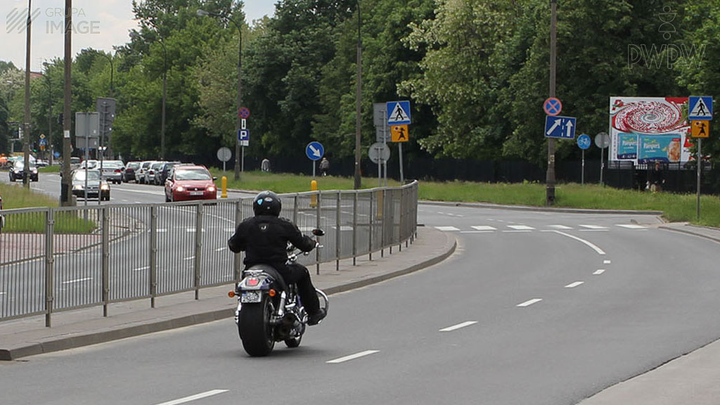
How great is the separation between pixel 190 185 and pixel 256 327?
37958 millimetres

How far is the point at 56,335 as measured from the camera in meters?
11.9

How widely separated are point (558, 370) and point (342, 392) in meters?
2.18

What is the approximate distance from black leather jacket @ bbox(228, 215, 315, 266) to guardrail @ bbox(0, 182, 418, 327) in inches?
99.6

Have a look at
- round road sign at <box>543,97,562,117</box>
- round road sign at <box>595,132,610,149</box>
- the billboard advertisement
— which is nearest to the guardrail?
round road sign at <box>543,97,562,117</box>

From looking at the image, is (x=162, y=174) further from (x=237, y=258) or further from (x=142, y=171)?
(x=237, y=258)

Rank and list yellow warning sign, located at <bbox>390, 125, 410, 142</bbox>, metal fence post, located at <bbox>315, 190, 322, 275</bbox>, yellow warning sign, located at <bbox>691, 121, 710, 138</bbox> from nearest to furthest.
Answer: metal fence post, located at <bbox>315, 190, 322, 275</bbox> < yellow warning sign, located at <bbox>390, 125, 410, 142</bbox> < yellow warning sign, located at <bbox>691, 121, 710, 138</bbox>

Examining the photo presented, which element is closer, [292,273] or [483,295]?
[292,273]

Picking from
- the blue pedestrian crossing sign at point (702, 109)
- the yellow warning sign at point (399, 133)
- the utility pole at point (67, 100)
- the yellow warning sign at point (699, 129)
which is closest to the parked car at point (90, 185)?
the utility pole at point (67, 100)

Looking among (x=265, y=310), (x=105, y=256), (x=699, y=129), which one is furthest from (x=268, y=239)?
(x=699, y=129)

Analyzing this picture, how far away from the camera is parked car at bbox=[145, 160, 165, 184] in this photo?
82.1 m

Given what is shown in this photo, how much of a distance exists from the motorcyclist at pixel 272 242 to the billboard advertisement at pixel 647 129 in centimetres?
4468

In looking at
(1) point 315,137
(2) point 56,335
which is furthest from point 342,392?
(1) point 315,137

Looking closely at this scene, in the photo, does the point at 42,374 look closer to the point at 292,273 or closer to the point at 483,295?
the point at 292,273

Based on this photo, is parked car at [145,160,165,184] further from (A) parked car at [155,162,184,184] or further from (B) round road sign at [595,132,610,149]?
(B) round road sign at [595,132,610,149]
